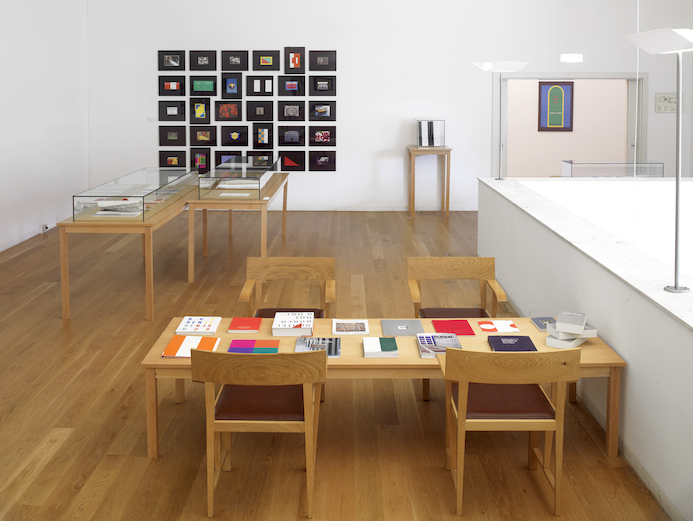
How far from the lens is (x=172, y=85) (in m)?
9.79

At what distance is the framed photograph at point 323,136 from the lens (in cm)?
993

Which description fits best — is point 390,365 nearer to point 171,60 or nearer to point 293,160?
point 293,160

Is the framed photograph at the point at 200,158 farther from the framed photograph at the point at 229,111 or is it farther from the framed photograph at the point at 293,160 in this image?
the framed photograph at the point at 293,160

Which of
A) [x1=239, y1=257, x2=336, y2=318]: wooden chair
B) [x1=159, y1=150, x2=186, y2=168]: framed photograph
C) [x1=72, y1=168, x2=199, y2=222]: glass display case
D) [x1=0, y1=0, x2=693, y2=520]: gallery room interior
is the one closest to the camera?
[x1=0, y1=0, x2=693, y2=520]: gallery room interior

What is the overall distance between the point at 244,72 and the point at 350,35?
5.39 ft

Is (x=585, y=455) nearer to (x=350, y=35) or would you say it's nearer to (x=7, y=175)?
(x=7, y=175)

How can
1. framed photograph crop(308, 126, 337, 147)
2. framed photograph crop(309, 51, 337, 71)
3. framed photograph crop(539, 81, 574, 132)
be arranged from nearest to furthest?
framed photograph crop(309, 51, 337, 71)
framed photograph crop(308, 126, 337, 147)
framed photograph crop(539, 81, 574, 132)

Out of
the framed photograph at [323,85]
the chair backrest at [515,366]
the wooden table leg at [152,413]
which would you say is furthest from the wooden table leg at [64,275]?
the framed photograph at [323,85]

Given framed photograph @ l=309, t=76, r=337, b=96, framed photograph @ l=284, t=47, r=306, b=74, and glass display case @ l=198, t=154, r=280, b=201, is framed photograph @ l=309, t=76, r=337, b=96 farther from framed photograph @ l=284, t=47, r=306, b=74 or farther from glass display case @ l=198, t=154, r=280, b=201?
glass display case @ l=198, t=154, r=280, b=201

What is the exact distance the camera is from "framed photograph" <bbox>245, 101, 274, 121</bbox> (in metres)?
9.86

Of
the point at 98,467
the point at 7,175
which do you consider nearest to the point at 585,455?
the point at 98,467

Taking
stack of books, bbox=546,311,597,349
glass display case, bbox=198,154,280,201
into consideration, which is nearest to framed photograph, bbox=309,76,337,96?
glass display case, bbox=198,154,280,201

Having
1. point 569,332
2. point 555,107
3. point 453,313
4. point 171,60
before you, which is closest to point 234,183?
point 453,313

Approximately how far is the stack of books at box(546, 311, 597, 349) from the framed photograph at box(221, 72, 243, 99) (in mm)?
7682
